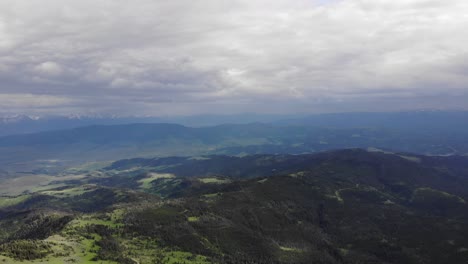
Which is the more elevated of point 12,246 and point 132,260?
point 12,246

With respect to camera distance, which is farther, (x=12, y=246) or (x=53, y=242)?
(x=53, y=242)

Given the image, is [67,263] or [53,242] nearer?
[67,263]

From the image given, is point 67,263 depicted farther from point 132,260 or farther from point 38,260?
point 132,260

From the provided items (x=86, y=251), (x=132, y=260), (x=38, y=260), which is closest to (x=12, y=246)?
(x=38, y=260)

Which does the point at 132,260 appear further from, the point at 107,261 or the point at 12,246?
the point at 12,246

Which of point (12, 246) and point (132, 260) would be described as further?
point (132, 260)

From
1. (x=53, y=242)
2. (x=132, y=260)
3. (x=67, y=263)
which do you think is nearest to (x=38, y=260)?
(x=67, y=263)
